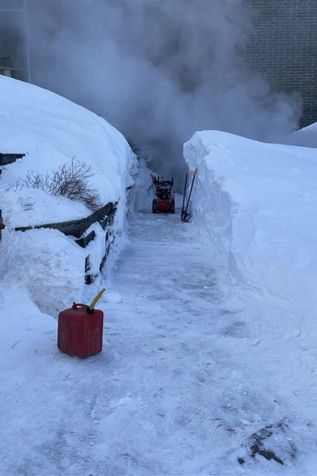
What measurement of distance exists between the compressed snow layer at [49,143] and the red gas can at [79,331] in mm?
1522

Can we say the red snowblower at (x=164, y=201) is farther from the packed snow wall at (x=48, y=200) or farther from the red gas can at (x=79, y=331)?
the red gas can at (x=79, y=331)

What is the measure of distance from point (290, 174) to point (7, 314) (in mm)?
5608

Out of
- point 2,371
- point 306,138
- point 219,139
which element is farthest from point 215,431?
point 306,138

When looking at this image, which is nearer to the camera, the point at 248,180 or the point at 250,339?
the point at 250,339

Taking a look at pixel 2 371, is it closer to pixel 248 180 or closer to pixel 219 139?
pixel 248 180

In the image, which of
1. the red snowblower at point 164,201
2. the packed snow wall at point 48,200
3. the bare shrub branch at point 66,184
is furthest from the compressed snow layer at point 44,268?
the red snowblower at point 164,201

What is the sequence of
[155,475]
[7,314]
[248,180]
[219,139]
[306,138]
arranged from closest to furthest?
[155,475]
[7,314]
[248,180]
[219,139]
[306,138]

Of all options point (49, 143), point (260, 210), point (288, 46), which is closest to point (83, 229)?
point (49, 143)

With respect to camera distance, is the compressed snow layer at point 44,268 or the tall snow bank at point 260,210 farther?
the tall snow bank at point 260,210

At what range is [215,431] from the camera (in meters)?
2.51

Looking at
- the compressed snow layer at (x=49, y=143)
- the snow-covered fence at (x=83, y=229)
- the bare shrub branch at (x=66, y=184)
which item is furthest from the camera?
the bare shrub branch at (x=66, y=184)

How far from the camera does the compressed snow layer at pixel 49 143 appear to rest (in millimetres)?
4648

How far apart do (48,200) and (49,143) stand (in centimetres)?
173

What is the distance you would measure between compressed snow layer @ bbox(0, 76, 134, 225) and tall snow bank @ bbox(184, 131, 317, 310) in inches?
61.5
